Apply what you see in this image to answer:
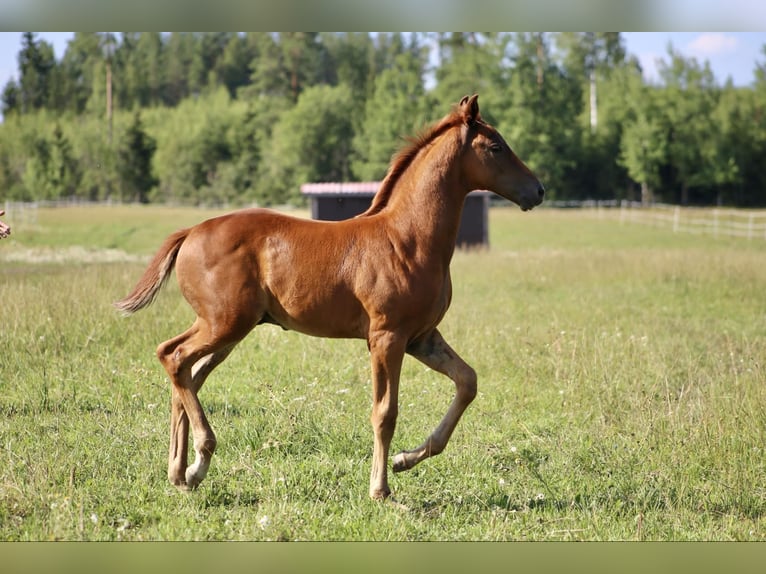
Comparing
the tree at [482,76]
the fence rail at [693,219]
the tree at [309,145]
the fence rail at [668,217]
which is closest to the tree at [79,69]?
the fence rail at [668,217]

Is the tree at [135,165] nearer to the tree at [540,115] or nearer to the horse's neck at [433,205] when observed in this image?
the tree at [540,115]

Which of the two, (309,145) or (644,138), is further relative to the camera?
(644,138)

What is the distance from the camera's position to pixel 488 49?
59375 mm

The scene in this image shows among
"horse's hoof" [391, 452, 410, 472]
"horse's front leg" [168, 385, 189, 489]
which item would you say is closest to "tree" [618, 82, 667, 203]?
"horse's hoof" [391, 452, 410, 472]

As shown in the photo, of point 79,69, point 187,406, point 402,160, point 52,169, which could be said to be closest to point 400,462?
point 187,406

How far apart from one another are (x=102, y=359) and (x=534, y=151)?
5329 centimetres

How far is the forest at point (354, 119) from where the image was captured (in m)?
53.8

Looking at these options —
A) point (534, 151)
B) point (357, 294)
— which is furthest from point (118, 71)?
point (357, 294)

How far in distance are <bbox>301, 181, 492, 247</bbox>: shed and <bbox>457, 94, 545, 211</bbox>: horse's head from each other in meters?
12.4

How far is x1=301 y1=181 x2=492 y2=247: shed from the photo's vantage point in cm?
2180

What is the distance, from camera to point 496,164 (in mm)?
5609

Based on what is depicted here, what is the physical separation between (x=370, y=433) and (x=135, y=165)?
180ft

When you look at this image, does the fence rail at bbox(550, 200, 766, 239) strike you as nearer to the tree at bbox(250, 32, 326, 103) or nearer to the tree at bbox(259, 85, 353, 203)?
the tree at bbox(259, 85, 353, 203)

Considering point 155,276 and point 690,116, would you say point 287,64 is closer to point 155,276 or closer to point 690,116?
point 690,116
